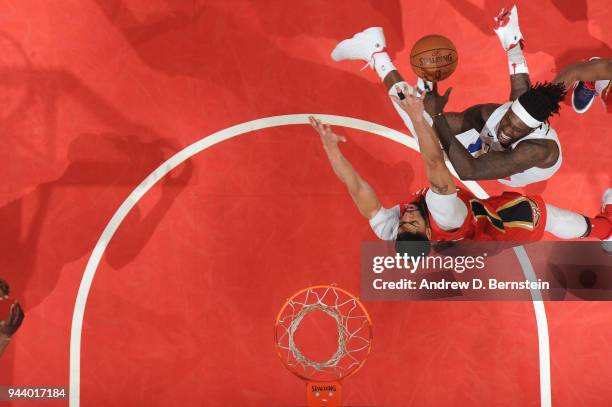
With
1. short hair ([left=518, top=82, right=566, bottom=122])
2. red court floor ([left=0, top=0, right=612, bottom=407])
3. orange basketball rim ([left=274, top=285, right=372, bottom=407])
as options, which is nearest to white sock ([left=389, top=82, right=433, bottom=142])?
red court floor ([left=0, top=0, right=612, bottom=407])

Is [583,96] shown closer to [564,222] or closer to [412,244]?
[564,222]

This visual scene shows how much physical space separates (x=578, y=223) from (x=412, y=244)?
1.42 m

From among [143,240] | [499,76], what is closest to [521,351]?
[499,76]

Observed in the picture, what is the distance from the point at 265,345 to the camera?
5727mm

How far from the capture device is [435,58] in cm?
523

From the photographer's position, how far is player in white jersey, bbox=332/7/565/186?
508cm

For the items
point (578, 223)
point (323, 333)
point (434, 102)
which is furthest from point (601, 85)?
point (323, 333)

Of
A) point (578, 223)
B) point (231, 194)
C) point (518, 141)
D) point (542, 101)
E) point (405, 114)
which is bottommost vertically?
point (578, 223)

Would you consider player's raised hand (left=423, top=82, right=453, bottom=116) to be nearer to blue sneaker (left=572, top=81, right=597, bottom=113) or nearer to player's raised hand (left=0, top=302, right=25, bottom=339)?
blue sneaker (left=572, top=81, right=597, bottom=113)

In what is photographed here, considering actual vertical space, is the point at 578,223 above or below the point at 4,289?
above

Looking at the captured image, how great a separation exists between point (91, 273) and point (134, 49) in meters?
2.03

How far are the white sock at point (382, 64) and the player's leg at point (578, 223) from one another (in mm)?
1769

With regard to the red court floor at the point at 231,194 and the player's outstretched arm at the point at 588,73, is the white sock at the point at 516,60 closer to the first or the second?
the red court floor at the point at 231,194

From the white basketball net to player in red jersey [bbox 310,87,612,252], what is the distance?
683 millimetres
